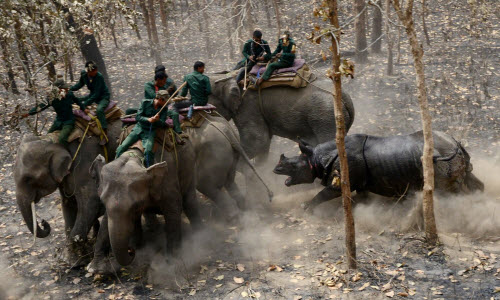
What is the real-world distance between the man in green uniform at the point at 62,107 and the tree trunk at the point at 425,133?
5.48m

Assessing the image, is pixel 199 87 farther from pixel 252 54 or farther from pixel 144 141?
pixel 144 141

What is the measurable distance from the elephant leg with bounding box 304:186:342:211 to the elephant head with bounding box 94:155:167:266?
3.29 meters

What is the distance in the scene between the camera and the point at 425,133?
7.97 meters

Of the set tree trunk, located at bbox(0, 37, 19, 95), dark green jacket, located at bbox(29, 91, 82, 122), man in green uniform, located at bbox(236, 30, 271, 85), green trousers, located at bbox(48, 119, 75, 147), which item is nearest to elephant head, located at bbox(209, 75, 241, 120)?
man in green uniform, located at bbox(236, 30, 271, 85)

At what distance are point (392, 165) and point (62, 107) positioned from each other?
18.7 ft

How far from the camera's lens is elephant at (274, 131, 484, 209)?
8.91 meters

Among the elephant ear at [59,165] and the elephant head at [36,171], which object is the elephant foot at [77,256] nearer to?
the elephant head at [36,171]

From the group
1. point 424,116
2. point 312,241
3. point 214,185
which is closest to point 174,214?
point 214,185

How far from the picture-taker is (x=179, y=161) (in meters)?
8.84

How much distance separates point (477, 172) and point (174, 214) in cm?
630

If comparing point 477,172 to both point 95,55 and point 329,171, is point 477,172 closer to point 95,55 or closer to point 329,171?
point 329,171

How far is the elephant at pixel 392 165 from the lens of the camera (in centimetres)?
891

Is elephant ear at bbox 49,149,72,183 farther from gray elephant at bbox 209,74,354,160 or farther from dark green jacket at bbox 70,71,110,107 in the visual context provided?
gray elephant at bbox 209,74,354,160

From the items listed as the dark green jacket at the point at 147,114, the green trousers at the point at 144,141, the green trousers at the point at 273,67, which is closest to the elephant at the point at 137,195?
the green trousers at the point at 144,141
